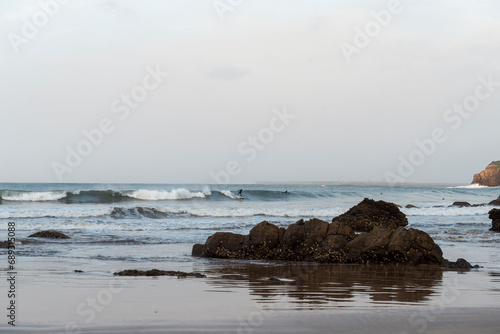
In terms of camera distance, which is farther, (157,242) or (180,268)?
(157,242)

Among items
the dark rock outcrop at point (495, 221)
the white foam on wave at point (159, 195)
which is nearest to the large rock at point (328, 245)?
the dark rock outcrop at point (495, 221)

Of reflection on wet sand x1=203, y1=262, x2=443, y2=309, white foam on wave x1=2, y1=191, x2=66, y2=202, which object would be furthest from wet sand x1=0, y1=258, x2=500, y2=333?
white foam on wave x1=2, y1=191, x2=66, y2=202

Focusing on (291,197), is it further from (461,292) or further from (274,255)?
(461,292)

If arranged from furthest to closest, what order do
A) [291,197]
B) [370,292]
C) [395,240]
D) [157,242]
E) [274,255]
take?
1. [291,197]
2. [157,242]
3. [274,255]
4. [395,240]
5. [370,292]

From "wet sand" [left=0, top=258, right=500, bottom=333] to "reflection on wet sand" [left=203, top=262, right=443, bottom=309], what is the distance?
0.7 inches

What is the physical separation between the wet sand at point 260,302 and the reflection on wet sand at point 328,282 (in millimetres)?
17

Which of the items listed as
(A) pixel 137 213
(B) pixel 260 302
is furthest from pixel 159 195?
(B) pixel 260 302

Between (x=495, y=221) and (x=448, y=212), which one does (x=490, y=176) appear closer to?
(x=448, y=212)

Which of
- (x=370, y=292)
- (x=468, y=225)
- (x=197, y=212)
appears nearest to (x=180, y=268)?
(x=370, y=292)

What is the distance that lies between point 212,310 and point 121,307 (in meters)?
1.10

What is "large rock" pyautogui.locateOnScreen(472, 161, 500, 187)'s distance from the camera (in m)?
126

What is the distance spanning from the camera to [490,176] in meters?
128

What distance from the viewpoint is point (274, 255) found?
12805 mm

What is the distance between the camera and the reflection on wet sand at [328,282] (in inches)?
271
